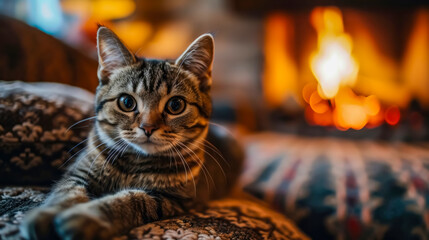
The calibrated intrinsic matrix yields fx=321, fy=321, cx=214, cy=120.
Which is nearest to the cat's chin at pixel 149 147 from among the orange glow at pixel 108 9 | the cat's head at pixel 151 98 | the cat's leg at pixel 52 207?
the cat's head at pixel 151 98

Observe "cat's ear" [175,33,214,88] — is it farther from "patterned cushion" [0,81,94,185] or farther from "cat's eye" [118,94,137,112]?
"patterned cushion" [0,81,94,185]

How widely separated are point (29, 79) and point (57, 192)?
0.49m

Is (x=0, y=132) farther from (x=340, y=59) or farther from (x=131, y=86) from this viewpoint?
(x=340, y=59)

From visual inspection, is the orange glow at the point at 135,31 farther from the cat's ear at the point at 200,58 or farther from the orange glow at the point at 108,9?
the cat's ear at the point at 200,58

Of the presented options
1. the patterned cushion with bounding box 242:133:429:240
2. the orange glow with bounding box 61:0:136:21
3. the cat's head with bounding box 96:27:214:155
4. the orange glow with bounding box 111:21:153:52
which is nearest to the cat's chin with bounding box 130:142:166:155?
the cat's head with bounding box 96:27:214:155

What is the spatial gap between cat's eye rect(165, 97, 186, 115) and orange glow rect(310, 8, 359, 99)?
1.84 m

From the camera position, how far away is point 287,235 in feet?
2.79

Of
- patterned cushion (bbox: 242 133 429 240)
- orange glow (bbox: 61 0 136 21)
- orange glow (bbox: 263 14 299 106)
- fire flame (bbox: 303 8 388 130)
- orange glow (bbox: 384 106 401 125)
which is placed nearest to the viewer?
patterned cushion (bbox: 242 133 429 240)

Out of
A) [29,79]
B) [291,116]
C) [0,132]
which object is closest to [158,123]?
[0,132]

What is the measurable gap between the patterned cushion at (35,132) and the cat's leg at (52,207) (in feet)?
0.26

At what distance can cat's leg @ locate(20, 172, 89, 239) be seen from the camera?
1.74ft

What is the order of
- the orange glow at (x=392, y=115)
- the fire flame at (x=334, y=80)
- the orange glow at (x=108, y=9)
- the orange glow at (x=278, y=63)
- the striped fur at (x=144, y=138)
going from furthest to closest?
the orange glow at (x=108, y=9), the orange glow at (x=278, y=63), the fire flame at (x=334, y=80), the orange glow at (x=392, y=115), the striped fur at (x=144, y=138)

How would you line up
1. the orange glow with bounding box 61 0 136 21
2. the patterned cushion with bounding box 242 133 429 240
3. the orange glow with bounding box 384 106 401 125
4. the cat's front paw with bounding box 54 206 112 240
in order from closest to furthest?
the cat's front paw with bounding box 54 206 112 240
the patterned cushion with bounding box 242 133 429 240
the orange glow with bounding box 384 106 401 125
the orange glow with bounding box 61 0 136 21

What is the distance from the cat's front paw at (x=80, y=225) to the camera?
512 millimetres
